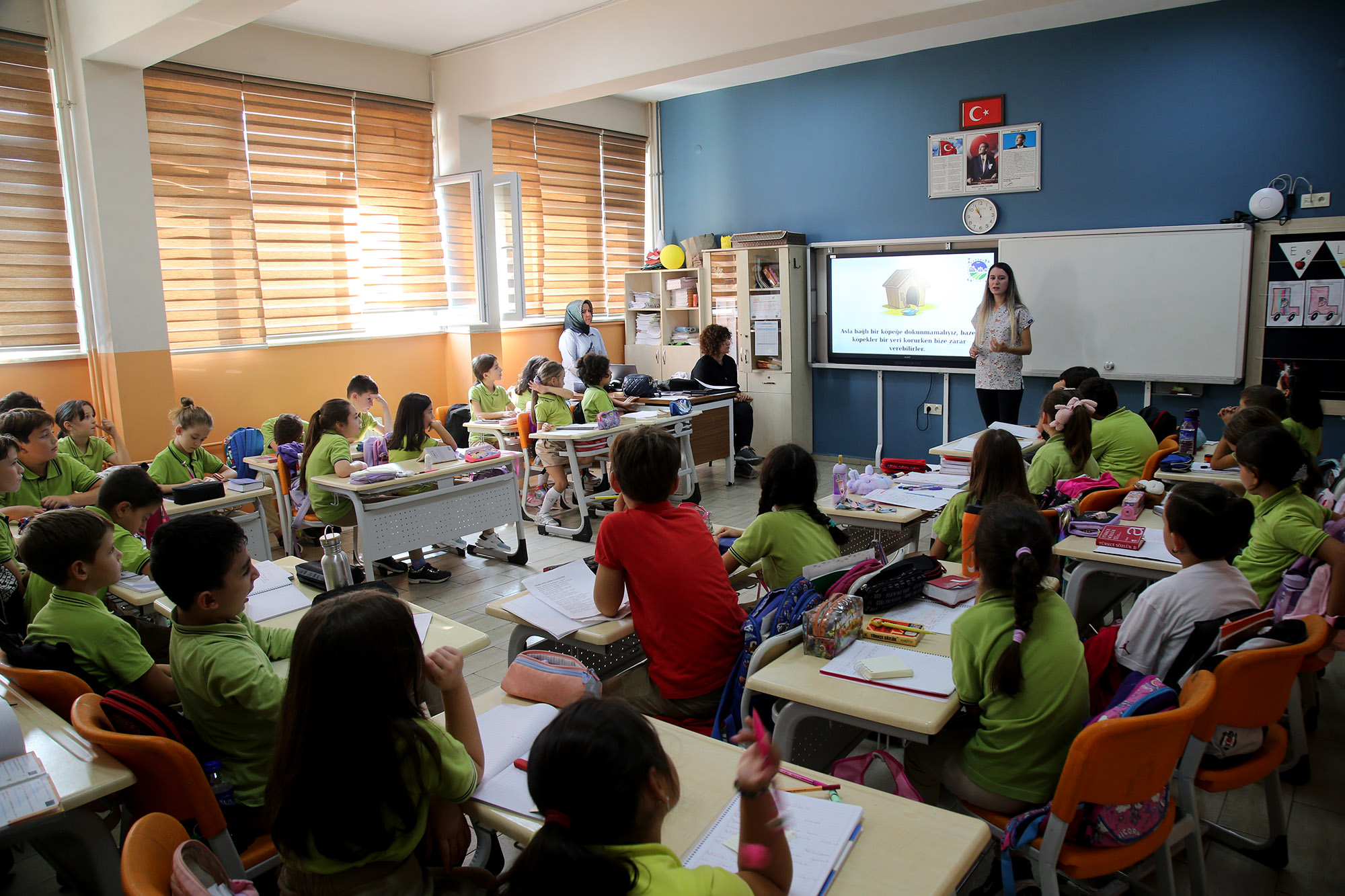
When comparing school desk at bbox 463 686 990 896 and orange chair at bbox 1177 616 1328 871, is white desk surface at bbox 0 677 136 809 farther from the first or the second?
orange chair at bbox 1177 616 1328 871

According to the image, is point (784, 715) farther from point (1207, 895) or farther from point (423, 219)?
point (423, 219)

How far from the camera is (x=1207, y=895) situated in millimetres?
2133

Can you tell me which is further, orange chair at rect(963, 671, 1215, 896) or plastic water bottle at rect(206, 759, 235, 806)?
plastic water bottle at rect(206, 759, 235, 806)

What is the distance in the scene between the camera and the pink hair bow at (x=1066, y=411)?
3.71m

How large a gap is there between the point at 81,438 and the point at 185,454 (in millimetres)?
739

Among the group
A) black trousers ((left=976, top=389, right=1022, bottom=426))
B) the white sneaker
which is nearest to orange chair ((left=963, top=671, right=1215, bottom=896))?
the white sneaker

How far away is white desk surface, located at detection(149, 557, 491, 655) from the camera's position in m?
2.12

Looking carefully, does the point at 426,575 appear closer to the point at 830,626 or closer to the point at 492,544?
the point at 492,544

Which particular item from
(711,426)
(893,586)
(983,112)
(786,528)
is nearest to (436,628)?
(786,528)

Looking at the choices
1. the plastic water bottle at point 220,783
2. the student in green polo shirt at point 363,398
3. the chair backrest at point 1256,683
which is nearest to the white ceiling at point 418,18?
the student in green polo shirt at point 363,398

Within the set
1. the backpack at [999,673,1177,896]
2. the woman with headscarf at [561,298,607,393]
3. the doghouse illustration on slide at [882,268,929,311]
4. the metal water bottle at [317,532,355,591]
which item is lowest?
the backpack at [999,673,1177,896]

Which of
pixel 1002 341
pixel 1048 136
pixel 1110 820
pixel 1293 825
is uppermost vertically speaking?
pixel 1048 136

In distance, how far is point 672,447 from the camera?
2393 mm

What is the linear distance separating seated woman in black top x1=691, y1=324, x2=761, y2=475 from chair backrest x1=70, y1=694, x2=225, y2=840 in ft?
19.7
